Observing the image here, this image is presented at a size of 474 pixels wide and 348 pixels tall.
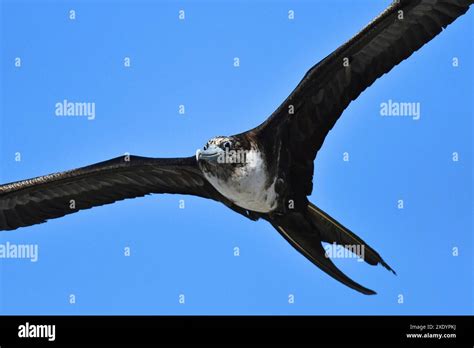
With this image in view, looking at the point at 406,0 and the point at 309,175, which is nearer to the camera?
the point at 406,0

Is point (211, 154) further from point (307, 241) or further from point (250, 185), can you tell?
point (307, 241)

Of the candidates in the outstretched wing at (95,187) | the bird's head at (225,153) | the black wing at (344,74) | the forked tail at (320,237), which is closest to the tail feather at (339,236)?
the forked tail at (320,237)

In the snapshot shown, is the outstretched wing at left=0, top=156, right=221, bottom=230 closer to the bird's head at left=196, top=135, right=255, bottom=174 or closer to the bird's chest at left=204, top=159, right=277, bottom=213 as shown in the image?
the bird's chest at left=204, top=159, right=277, bottom=213

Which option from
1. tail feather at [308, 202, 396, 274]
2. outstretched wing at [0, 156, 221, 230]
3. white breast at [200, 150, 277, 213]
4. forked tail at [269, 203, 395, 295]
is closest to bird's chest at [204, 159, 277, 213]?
white breast at [200, 150, 277, 213]

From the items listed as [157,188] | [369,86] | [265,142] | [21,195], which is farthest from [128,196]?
[369,86]

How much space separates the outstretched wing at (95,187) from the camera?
13055mm

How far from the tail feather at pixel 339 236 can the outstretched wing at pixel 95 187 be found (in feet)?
3.84

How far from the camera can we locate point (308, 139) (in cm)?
1230

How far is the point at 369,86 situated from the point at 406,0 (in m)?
1.10

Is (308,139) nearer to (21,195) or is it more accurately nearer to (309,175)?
(309,175)

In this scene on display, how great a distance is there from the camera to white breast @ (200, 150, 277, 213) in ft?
39.3

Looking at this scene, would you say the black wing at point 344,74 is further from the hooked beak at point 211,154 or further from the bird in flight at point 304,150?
the hooked beak at point 211,154

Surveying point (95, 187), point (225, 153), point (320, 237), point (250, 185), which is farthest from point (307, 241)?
point (95, 187)

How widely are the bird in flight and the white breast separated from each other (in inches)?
0.4
